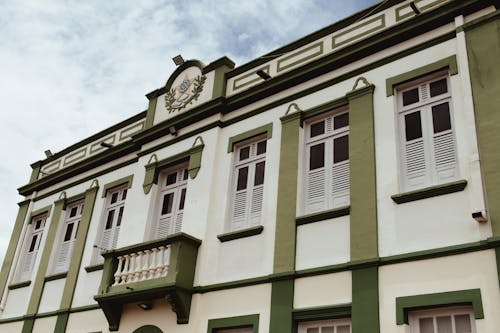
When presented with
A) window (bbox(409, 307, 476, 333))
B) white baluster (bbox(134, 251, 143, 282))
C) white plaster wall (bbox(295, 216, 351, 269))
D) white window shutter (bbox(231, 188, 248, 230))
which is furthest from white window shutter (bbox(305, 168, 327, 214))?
white baluster (bbox(134, 251, 143, 282))

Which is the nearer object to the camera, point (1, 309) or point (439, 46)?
point (439, 46)

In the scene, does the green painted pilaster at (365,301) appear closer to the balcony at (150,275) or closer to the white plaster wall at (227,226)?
the white plaster wall at (227,226)

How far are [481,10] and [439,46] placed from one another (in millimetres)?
872

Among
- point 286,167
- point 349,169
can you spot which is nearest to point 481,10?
point 349,169

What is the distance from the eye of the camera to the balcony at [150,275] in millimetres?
11102

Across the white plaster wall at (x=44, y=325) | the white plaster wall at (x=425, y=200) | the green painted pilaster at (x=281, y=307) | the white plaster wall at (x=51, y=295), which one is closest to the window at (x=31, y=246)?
the white plaster wall at (x=51, y=295)

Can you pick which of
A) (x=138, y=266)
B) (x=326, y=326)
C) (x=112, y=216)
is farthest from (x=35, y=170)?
(x=326, y=326)

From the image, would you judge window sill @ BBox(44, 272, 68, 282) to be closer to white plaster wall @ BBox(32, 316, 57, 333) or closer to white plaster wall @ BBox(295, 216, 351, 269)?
white plaster wall @ BBox(32, 316, 57, 333)

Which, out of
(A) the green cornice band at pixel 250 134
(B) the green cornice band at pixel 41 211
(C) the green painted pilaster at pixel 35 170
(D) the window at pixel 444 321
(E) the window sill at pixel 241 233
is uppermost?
(C) the green painted pilaster at pixel 35 170

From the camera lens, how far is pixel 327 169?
423 inches

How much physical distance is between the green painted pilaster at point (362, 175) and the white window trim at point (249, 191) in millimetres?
2075

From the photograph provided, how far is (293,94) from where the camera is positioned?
11.9 metres

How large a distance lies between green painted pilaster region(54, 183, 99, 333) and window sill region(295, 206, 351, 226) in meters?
6.83

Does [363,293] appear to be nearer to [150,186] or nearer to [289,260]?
[289,260]
